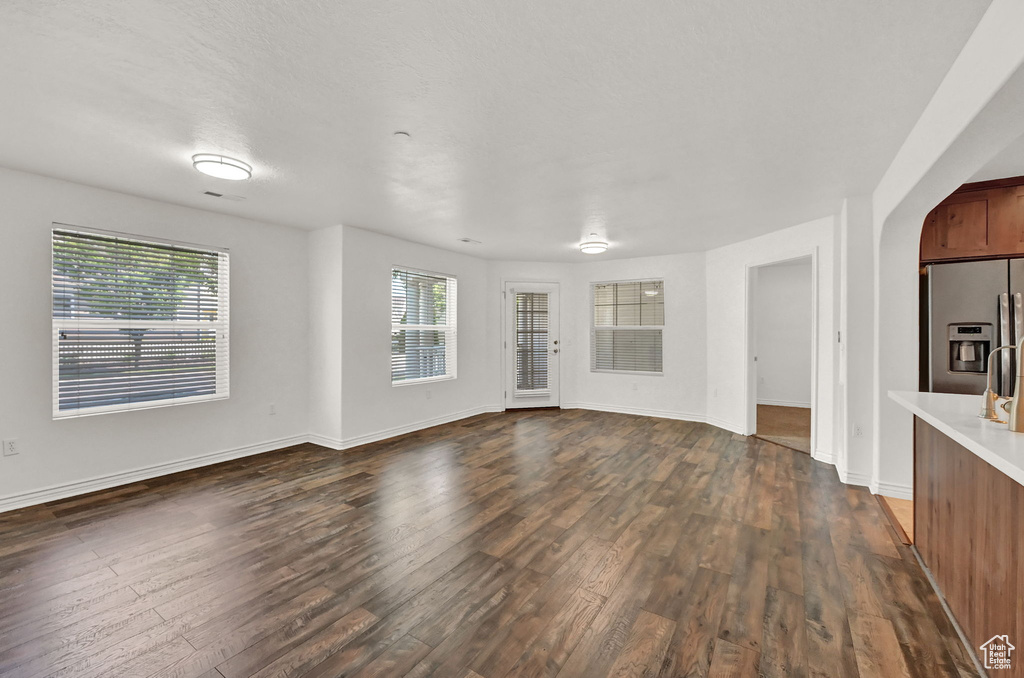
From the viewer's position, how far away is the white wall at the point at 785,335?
7.42 metres

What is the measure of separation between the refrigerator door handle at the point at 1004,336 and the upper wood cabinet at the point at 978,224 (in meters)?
0.37

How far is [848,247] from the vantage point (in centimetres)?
367

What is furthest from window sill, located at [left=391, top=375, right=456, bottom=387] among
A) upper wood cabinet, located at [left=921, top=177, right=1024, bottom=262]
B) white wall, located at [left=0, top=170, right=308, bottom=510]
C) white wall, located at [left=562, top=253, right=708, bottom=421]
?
upper wood cabinet, located at [left=921, top=177, right=1024, bottom=262]

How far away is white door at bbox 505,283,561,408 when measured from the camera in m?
7.02

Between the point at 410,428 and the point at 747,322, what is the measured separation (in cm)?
433

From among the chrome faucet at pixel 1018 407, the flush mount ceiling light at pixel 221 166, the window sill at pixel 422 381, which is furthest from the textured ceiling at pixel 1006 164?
the window sill at pixel 422 381

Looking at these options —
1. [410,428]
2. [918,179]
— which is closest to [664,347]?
[410,428]

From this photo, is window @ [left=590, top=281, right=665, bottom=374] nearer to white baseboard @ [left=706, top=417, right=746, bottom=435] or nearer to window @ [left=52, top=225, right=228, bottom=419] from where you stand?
white baseboard @ [left=706, top=417, right=746, bottom=435]

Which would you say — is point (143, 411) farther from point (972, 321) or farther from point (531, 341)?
point (972, 321)

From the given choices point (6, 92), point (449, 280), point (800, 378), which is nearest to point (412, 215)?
point (449, 280)

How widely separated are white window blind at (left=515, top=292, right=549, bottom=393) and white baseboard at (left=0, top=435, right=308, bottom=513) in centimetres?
351

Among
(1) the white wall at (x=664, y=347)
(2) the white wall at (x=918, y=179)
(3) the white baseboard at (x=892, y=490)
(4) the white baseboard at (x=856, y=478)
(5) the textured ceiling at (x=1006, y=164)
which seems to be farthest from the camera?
(1) the white wall at (x=664, y=347)

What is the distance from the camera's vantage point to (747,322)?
5328 millimetres

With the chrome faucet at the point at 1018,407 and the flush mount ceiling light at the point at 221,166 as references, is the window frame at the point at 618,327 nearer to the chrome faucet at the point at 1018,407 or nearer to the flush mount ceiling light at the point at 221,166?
the chrome faucet at the point at 1018,407
